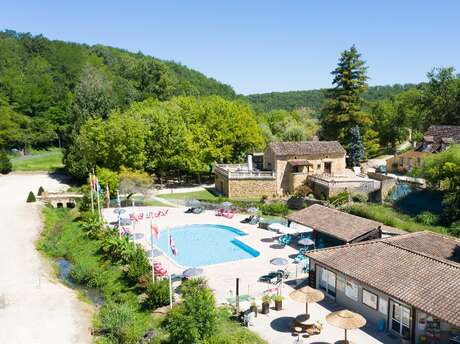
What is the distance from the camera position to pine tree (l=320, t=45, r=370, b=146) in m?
60.9

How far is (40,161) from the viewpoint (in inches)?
2953

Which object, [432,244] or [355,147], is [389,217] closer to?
Result: [432,244]

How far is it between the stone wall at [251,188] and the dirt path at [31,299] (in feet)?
67.4

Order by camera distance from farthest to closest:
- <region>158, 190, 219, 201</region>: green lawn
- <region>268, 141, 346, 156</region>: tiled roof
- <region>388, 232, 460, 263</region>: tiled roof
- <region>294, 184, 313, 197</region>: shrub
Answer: <region>268, 141, 346, 156</region>: tiled roof
<region>158, 190, 219, 201</region>: green lawn
<region>294, 184, 313, 197</region>: shrub
<region>388, 232, 460, 263</region>: tiled roof

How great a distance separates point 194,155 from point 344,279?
34891 millimetres

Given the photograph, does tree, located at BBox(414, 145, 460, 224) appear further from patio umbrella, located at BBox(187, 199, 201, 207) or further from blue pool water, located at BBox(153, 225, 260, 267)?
patio umbrella, located at BBox(187, 199, 201, 207)

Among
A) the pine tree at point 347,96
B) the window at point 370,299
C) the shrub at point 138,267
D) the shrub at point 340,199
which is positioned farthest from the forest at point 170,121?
the window at point 370,299

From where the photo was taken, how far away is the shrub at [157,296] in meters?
23.5

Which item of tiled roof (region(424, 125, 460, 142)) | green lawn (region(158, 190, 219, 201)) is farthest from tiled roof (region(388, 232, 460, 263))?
tiled roof (region(424, 125, 460, 142))

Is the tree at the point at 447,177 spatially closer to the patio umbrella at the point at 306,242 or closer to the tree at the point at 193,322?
the patio umbrella at the point at 306,242

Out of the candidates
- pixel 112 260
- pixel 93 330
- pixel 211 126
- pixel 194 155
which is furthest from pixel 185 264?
pixel 211 126

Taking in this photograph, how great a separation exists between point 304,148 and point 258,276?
26751mm

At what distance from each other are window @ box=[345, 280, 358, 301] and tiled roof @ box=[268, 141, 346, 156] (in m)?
28.8

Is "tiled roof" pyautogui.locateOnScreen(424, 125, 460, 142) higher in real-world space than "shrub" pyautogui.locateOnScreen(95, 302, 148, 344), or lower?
higher
